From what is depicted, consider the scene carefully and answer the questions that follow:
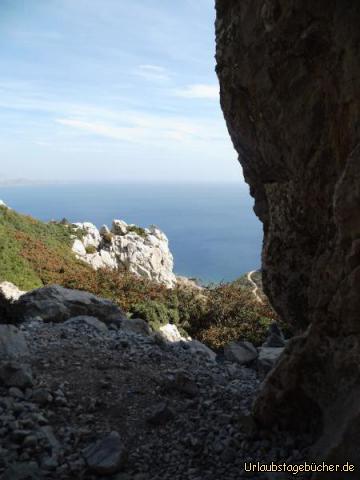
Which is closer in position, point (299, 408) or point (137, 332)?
point (299, 408)

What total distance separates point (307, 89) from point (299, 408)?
473cm

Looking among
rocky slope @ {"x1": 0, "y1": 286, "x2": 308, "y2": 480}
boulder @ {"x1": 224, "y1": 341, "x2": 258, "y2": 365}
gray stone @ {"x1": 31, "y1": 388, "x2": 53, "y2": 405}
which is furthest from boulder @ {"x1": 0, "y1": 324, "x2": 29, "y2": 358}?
boulder @ {"x1": 224, "y1": 341, "x2": 258, "y2": 365}

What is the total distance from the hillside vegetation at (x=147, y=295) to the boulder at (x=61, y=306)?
210 inches

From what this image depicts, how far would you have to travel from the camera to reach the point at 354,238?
5.18 meters

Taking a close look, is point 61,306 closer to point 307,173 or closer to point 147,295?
point 147,295

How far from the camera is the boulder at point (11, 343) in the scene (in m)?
9.32

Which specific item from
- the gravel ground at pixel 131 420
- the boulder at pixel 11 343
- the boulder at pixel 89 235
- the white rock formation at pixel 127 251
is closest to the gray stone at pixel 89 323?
the gravel ground at pixel 131 420

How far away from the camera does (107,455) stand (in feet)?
19.4

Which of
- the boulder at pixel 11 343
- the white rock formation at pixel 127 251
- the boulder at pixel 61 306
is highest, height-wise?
the white rock formation at pixel 127 251

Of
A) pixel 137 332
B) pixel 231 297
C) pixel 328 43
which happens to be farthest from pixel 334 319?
pixel 231 297

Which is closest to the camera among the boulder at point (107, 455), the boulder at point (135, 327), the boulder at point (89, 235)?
the boulder at point (107, 455)

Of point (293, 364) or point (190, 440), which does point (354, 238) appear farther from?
point (190, 440)

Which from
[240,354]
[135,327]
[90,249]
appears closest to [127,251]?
[90,249]

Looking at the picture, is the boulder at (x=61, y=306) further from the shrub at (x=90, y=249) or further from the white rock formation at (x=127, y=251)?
the shrub at (x=90, y=249)
